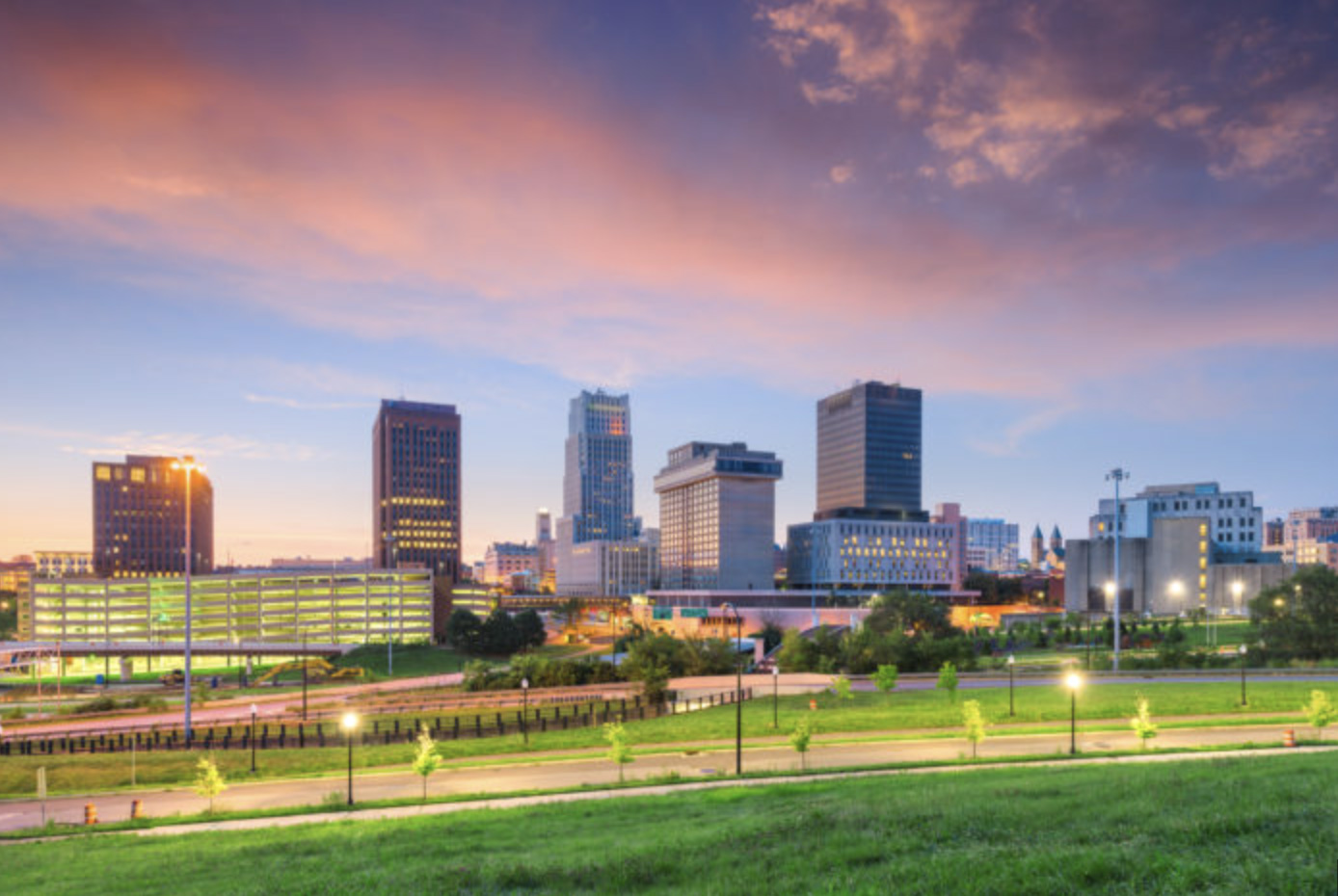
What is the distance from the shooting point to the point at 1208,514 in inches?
6117

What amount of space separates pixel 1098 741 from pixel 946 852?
28.3 metres

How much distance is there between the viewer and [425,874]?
15.0 meters

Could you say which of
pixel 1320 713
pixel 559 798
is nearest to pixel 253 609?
pixel 559 798

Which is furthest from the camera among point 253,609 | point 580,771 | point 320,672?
point 253,609

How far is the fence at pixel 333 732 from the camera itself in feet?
151

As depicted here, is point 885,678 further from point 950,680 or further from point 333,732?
point 333,732

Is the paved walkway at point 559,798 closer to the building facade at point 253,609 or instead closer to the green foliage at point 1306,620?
the green foliage at point 1306,620

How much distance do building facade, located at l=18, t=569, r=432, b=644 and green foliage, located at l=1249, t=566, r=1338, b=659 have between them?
432 ft

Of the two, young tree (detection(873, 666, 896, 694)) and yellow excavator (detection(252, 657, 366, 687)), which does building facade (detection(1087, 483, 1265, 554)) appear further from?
yellow excavator (detection(252, 657, 366, 687))

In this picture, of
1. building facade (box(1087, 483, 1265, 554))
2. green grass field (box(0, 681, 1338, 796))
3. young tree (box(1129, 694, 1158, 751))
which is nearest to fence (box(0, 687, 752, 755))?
green grass field (box(0, 681, 1338, 796))

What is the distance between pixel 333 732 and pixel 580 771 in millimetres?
25850

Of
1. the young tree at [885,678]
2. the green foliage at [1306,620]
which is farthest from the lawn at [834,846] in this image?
the green foliage at [1306,620]

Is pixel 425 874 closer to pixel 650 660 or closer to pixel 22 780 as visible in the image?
pixel 22 780

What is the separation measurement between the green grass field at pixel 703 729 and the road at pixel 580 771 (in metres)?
3.13
